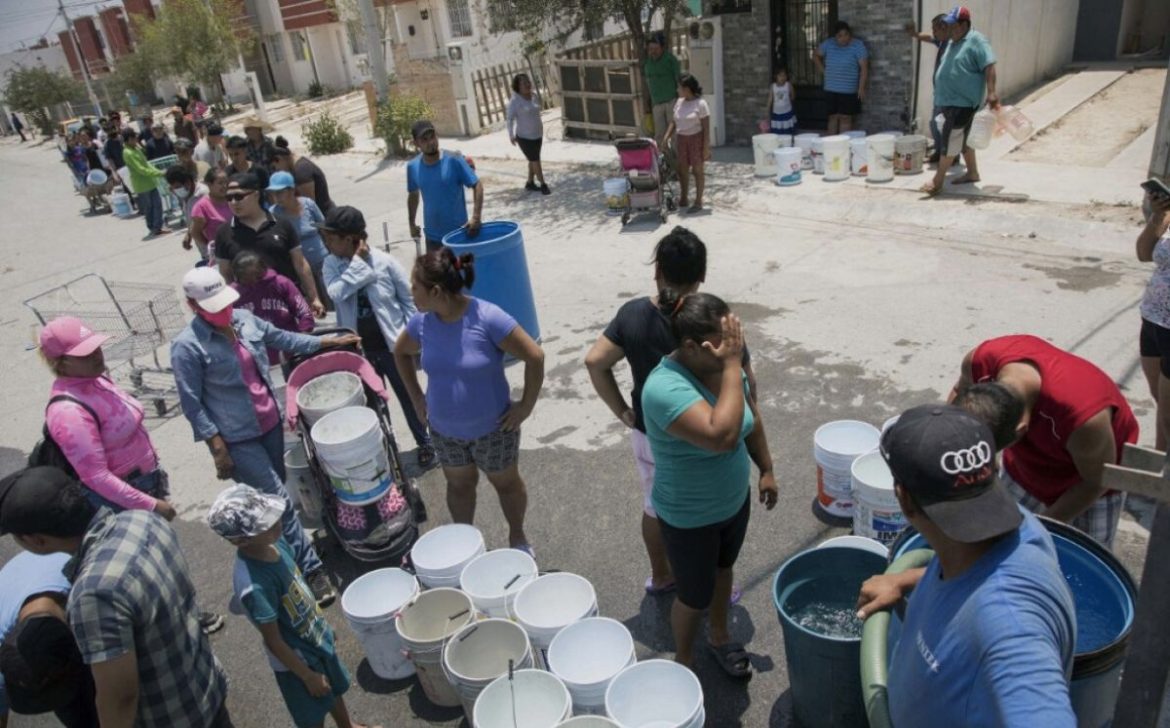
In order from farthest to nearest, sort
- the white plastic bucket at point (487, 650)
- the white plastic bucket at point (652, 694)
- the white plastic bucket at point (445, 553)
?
the white plastic bucket at point (445, 553), the white plastic bucket at point (487, 650), the white plastic bucket at point (652, 694)

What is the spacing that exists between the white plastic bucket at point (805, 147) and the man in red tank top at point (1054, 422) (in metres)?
8.59

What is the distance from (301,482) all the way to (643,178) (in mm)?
6633

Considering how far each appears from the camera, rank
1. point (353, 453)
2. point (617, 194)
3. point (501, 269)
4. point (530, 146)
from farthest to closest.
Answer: point (530, 146), point (617, 194), point (501, 269), point (353, 453)

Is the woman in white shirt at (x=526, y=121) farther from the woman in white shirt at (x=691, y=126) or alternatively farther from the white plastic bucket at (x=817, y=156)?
the white plastic bucket at (x=817, y=156)

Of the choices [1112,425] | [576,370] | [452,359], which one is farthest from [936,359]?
[452,359]

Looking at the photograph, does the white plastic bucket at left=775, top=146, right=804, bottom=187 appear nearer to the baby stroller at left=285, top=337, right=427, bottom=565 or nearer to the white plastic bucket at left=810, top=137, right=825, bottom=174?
the white plastic bucket at left=810, top=137, right=825, bottom=174

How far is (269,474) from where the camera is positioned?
4375 mm

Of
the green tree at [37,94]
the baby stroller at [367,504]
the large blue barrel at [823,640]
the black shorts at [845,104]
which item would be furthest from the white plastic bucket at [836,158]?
the green tree at [37,94]

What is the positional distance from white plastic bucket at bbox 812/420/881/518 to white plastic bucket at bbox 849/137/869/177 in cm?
676

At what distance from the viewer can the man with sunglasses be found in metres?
5.97

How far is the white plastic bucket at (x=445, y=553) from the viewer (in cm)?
392

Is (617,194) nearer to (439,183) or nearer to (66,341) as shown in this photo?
(439,183)

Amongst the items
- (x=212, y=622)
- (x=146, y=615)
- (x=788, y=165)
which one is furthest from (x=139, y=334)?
(x=788, y=165)

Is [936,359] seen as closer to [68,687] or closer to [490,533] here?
[490,533]
